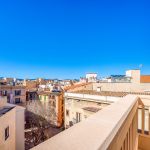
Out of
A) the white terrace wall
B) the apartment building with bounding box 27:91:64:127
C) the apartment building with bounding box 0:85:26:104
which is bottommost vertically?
the apartment building with bounding box 27:91:64:127

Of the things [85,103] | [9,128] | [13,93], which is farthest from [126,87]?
[13,93]

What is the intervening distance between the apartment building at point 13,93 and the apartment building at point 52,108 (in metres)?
2.38

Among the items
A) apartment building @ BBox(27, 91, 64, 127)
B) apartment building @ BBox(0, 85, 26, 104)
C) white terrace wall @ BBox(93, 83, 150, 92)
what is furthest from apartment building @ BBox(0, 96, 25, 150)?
apartment building @ BBox(0, 85, 26, 104)

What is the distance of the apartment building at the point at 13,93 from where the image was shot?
84.1 feet

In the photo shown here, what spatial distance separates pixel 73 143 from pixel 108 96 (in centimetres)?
1004

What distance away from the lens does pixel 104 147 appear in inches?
32.7

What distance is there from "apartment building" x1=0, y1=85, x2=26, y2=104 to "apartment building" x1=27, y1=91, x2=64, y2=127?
238 centimetres

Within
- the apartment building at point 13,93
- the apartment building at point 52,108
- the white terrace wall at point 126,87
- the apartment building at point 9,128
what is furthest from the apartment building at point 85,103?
the apartment building at point 13,93

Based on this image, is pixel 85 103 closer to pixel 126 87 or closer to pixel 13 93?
pixel 126 87

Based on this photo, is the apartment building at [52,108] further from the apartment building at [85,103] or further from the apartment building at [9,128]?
the apartment building at [9,128]

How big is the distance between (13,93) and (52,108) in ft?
20.5

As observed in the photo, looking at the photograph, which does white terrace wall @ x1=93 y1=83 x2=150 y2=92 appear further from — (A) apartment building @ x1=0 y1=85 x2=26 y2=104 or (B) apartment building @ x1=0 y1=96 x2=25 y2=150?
(A) apartment building @ x1=0 y1=85 x2=26 y2=104

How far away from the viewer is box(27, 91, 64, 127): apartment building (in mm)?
23792

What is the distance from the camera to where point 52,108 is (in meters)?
25.1
